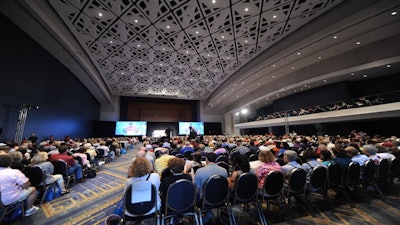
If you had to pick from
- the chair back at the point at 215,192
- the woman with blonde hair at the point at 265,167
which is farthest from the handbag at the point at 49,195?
the woman with blonde hair at the point at 265,167

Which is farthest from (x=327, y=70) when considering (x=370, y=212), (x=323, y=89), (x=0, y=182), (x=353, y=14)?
(x=0, y=182)

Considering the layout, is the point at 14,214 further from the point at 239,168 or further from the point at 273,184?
the point at 273,184

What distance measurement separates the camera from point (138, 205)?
194cm

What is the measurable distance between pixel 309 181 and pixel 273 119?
14464 millimetres

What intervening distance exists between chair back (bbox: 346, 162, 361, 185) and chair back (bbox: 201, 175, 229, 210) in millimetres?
2892

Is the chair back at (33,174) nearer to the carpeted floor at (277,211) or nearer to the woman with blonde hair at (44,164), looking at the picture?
the woman with blonde hair at (44,164)

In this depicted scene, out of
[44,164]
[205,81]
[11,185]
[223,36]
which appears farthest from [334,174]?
[205,81]

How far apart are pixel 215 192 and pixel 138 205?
111 cm

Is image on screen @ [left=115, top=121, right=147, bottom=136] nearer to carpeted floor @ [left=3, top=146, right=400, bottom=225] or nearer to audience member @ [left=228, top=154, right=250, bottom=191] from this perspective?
carpeted floor @ [left=3, top=146, right=400, bottom=225]

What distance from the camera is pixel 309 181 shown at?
9.45 ft

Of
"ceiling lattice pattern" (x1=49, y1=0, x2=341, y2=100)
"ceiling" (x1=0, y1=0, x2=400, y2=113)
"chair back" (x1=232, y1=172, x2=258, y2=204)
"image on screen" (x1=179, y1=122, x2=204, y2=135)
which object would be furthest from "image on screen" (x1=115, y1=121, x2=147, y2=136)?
"chair back" (x1=232, y1=172, x2=258, y2=204)

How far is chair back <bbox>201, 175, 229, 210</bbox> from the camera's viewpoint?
86.0 inches

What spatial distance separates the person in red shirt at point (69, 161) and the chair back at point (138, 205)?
3.58 m

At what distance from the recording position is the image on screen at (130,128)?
21.3m
